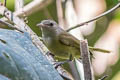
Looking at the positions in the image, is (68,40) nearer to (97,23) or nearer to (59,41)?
(59,41)

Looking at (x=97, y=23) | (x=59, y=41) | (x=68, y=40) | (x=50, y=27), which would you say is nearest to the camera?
(x=68, y=40)

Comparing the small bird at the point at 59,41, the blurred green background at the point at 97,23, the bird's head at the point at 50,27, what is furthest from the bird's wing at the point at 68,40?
the blurred green background at the point at 97,23

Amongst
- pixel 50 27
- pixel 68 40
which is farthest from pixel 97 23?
pixel 68 40

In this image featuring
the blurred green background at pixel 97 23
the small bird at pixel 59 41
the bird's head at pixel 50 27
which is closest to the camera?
the small bird at pixel 59 41

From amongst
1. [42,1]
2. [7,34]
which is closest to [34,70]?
[7,34]

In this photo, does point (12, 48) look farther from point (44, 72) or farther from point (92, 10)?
point (92, 10)

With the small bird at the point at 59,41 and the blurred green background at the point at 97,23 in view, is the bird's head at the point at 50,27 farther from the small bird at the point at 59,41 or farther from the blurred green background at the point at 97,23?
the blurred green background at the point at 97,23

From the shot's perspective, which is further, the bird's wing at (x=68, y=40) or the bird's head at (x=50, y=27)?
the bird's head at (x=50, y=27)

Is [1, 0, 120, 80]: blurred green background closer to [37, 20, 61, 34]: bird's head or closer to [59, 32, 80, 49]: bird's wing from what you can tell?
[37, 20, 61, 34]: bird's head

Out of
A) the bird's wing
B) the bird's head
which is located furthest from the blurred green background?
the bird's wing
